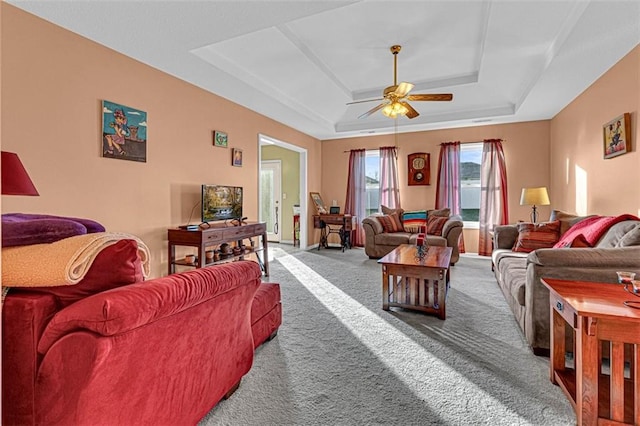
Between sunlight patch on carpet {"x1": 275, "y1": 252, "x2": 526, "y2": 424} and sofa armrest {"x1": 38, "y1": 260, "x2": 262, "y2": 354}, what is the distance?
136 cm

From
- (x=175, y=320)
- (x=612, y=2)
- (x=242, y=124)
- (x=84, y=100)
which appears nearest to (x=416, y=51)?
(x=612, y=2)

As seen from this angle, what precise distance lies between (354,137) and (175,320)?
6338 millimetres

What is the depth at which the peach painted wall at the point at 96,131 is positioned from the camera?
8.10ft

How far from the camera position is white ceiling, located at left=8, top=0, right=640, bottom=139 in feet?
8.34

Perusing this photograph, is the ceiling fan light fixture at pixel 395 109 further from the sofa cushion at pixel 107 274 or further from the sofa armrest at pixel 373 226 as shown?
the sofa cushion at pixel 107 274

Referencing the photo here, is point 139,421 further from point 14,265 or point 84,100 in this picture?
point 84,100

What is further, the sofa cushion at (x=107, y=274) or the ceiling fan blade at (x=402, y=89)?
the ceiling fan blade at (x=402, y=89)

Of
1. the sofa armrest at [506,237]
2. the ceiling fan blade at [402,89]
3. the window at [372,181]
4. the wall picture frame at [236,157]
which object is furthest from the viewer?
the window at [372,181]

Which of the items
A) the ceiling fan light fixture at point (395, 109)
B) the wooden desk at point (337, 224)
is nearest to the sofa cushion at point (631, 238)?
the ceiling fan light fixture at point (395, 109)

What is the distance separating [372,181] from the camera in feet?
23.7

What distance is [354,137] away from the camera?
23.5ft

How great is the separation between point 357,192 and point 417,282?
4089mm

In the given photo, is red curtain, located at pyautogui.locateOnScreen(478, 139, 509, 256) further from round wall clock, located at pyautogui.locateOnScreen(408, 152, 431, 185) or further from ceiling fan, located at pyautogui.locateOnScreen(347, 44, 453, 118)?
ceiling fan, located at pyautogui.locateOnScreen(347, 44, 453, 118)

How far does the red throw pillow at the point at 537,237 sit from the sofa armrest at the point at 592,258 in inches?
70.3
